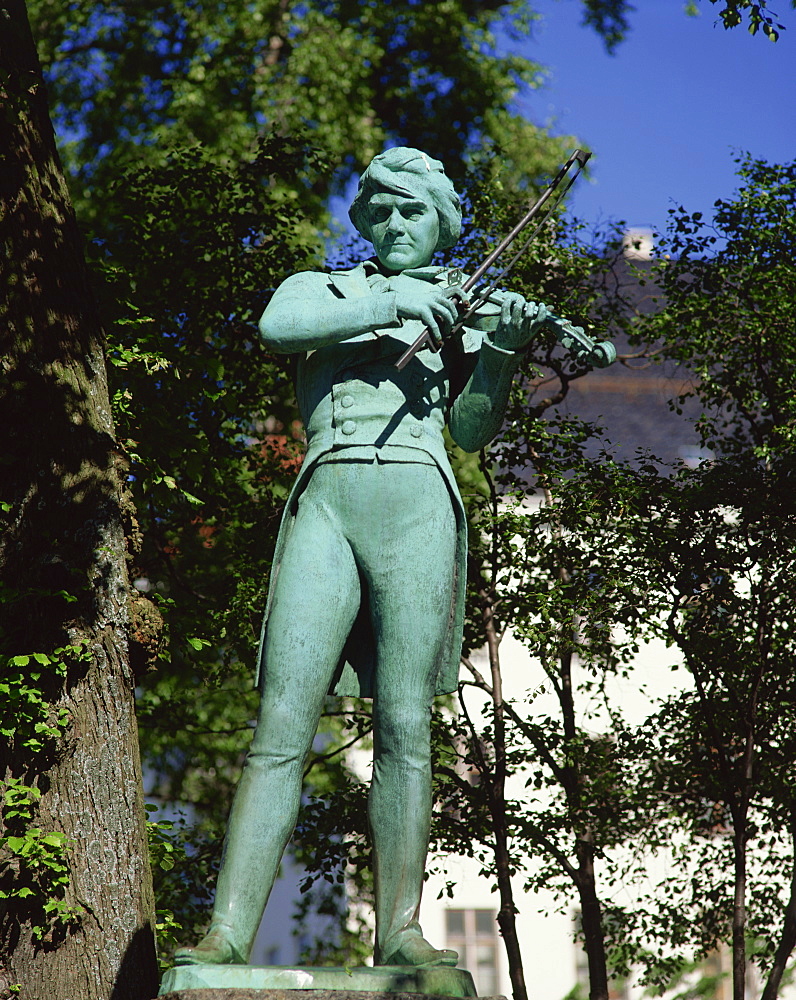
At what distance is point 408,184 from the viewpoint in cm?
522

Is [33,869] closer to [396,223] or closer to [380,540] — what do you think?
[380,540]

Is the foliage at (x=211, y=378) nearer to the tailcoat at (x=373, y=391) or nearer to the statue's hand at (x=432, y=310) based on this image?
the tailcoat at (x=373, y=391)

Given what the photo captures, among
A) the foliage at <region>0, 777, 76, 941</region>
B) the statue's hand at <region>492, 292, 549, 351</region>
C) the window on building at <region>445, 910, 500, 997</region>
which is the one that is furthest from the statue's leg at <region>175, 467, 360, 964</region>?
the window on building at <region>445, 910, 500, 997</region>

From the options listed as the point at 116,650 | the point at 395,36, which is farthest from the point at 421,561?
the point at 395,36

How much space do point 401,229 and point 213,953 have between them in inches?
102

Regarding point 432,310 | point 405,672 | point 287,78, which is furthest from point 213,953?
point 287,78

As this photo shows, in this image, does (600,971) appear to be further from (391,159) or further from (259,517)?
(391,159)

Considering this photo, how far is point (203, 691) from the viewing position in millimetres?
13852

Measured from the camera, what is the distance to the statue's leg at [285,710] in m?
4.33

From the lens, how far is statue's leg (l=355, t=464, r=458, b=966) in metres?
4.50

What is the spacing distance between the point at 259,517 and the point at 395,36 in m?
10.4

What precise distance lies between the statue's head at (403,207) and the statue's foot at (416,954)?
7.75 ft

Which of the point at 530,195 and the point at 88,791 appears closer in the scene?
the point at 88,791

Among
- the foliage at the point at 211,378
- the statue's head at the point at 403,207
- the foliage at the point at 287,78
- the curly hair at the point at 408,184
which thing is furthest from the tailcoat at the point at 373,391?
the foliage at the point at 287,78
